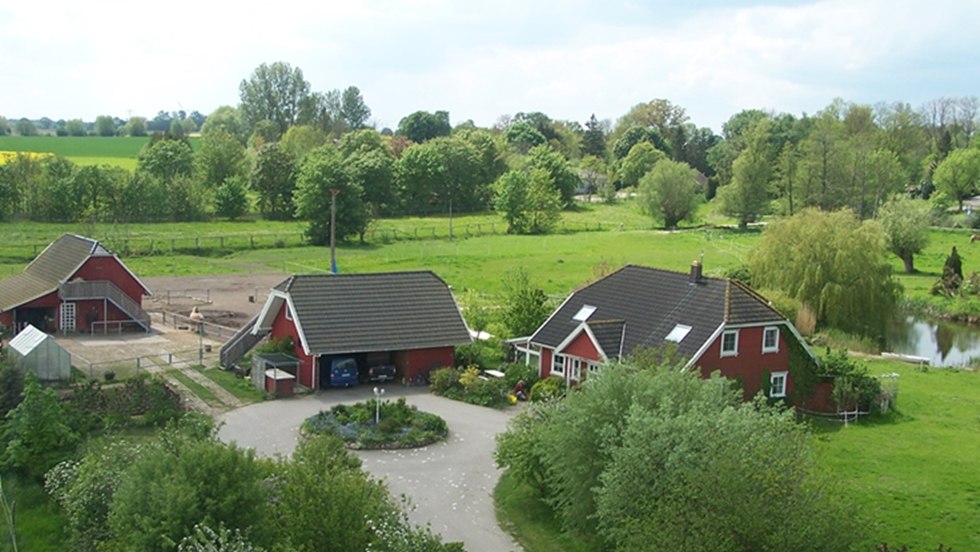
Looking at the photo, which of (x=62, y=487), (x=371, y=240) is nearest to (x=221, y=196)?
(x=371, y=240)

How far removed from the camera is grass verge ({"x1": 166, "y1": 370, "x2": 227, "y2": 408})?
1216 inches

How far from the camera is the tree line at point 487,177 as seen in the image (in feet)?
258

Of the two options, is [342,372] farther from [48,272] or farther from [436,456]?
[48,272]

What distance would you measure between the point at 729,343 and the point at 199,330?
2220 centimetres

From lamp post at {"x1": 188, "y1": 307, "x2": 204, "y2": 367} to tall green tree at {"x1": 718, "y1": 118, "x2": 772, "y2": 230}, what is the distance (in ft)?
188

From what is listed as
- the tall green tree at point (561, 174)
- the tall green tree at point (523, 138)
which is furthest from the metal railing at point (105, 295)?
the tall green tree at point (523, 138)

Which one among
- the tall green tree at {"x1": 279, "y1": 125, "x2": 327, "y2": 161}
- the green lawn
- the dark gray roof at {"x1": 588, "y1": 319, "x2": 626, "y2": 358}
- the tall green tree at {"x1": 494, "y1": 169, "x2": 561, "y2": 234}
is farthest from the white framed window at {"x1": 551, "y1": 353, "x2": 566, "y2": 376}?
the tall green tree at {"x1": 279, "y1": 125, "x2": 327, "y2": 161}

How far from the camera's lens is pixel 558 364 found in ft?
107

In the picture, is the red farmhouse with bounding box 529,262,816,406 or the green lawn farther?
the red farmhouse with bounding box 529,262,816,406

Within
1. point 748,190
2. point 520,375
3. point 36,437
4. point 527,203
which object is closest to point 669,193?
point 748,190

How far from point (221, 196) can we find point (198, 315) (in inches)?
1764

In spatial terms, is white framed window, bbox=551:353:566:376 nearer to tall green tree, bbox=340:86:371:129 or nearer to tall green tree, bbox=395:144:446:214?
tall green tree, bbox=395:144:446:214

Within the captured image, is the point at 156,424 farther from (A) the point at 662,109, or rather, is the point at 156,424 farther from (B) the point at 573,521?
(A) the point at 662,109

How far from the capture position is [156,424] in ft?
91.1
